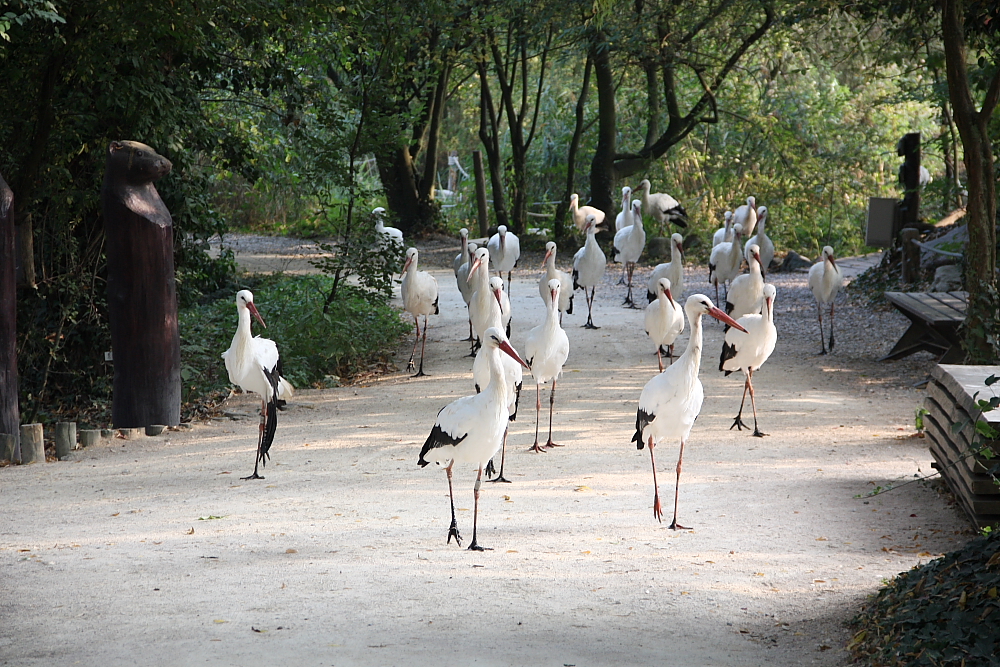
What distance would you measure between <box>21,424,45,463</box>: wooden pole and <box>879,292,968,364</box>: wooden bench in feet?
27.3

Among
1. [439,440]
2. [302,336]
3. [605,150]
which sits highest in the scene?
[605,150]

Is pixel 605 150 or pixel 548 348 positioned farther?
pixel 605 150

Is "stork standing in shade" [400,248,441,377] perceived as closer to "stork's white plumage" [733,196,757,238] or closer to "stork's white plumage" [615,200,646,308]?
"stork's white plumage" [615,200,646,308]

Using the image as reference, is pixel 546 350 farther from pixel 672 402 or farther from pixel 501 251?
pixel 501 251

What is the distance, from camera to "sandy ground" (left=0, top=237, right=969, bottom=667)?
4426 mm

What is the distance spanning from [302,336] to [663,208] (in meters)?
10.3

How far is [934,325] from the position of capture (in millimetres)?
9922

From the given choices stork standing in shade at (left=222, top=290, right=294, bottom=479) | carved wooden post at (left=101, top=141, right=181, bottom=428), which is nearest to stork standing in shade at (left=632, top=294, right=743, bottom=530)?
stork standing in shade at (left=222, top=290, right=294, bottom=479)

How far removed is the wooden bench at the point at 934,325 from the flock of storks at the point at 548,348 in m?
1.38

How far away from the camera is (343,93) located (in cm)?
2088

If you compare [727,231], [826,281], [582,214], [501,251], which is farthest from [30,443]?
[582,214]

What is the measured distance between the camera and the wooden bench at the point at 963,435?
18.9ft

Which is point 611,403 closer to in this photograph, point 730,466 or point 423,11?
point 730,466

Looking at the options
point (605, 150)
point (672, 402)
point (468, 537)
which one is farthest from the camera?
point (605, 150)
